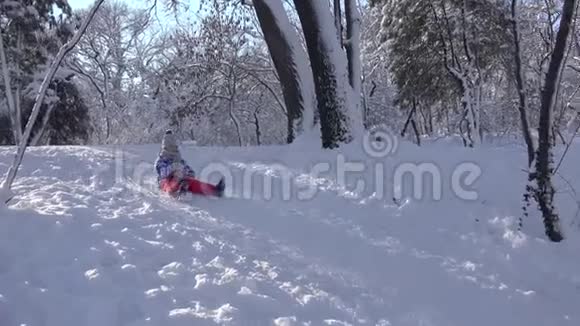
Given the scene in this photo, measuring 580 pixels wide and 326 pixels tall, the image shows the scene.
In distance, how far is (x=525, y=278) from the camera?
15.5ft

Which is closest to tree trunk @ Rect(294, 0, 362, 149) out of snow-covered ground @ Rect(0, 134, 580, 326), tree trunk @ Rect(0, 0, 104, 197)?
snow-covered ground @ Rect(0, 134, 580, 326)

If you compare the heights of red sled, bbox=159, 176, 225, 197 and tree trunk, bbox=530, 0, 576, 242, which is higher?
tree trunk, bbox=530, 0, 576, 242

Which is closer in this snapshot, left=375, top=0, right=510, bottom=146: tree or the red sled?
the red sled

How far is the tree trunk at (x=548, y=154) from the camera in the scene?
5188 millimetres

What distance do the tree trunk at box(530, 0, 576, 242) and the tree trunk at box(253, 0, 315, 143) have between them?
207 inches

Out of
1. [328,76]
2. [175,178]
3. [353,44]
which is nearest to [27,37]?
[353,44]

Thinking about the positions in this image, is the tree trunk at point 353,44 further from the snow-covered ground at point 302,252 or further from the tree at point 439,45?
the tree at point 439,45

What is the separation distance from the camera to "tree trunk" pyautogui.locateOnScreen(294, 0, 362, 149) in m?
9.38

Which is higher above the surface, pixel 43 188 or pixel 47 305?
pixel 43 188

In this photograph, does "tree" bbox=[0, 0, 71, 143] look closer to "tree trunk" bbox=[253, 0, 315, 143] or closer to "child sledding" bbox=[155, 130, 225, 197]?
"tree trunk" bbox=[253, 0, 315, 143]

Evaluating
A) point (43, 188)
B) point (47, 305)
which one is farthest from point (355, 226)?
point (43, 188)

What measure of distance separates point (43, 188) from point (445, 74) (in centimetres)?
1324

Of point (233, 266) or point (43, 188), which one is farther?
point (43, 188)

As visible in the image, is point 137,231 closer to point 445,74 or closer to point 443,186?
point 443,186
